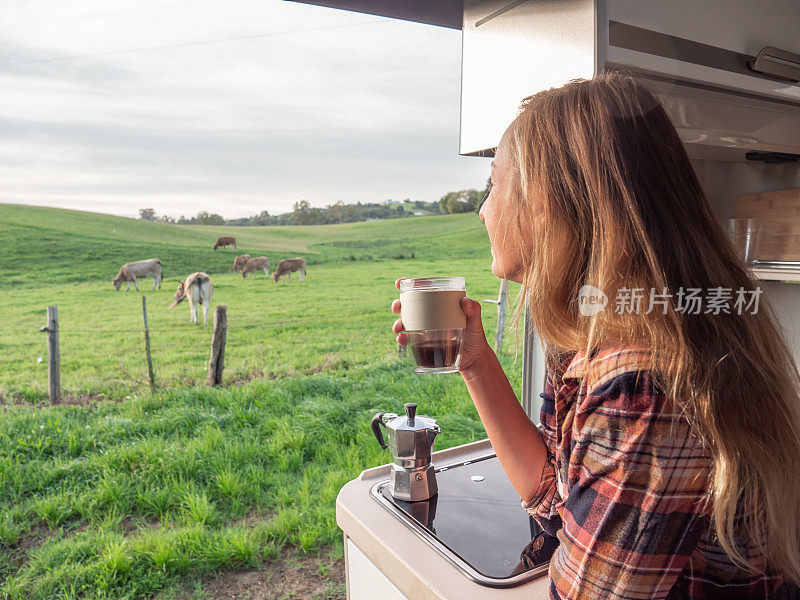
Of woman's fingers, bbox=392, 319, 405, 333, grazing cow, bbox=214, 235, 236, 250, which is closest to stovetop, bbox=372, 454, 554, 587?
woman's fingers, bbox=392, 319, 405, 333

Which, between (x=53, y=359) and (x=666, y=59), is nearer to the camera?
(x=666, y=59)

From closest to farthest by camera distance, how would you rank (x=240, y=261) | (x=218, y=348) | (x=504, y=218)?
(x=504, y=218) < (x=218, y=348) < (x=240, y=261)

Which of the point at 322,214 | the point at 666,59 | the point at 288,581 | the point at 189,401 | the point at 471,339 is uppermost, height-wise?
the point at 322,214

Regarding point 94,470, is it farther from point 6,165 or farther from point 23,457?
point 6,165

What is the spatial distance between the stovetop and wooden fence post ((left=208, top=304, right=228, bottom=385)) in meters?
3.78

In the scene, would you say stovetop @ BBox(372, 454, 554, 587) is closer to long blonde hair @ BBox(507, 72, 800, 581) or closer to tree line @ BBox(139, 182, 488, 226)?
long blonde hair @ BBox(507, 72, 800, 581)

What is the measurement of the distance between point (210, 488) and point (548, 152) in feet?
9.10

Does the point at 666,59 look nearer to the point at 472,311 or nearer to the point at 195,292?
the point at 472,311

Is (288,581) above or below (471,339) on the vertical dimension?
below

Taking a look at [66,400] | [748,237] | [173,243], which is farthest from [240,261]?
[748,237]

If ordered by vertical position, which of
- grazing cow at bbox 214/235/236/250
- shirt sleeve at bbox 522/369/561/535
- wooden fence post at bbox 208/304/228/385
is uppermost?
grazing cow at bbox 214/235/236/250

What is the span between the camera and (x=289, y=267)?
6.91m

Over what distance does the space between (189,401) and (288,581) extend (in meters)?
2.15

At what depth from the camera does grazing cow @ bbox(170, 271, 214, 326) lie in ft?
19.7
